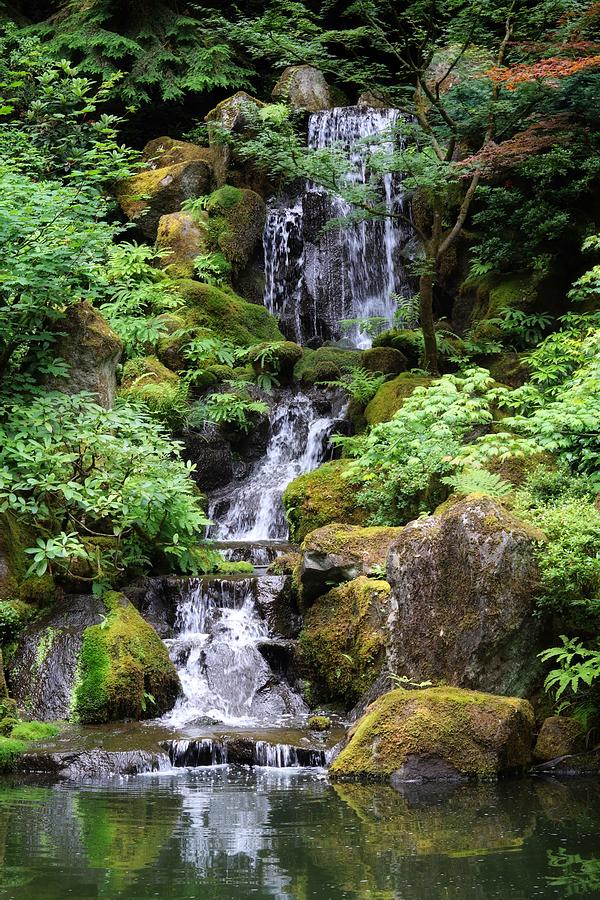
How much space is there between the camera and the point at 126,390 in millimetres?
14336

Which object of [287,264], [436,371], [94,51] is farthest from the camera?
[94,51]

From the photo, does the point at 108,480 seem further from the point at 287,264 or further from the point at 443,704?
the point at 287,264

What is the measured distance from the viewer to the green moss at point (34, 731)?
777cm

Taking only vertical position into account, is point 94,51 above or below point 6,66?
above

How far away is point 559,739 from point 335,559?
3.20m

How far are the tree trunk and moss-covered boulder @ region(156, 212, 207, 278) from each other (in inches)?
227

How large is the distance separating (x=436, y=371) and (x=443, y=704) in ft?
25.0

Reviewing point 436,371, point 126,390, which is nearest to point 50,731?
point 126,390

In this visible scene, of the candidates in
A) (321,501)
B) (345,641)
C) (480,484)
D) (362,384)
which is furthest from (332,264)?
(345,641)

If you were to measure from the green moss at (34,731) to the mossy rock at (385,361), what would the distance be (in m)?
8.57

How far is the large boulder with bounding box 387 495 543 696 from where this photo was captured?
7516 millimetres

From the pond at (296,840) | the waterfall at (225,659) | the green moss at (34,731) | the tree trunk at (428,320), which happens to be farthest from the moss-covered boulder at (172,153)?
the pond at (296,840)

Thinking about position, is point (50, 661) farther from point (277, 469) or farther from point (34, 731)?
point (277, 469)

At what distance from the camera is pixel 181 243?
715 inches
